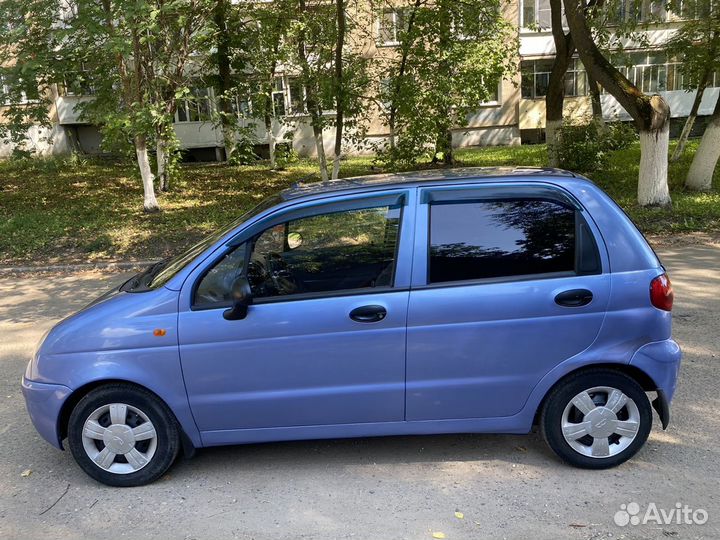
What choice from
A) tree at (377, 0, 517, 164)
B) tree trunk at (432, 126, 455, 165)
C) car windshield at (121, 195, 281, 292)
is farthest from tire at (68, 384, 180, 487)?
tree trunk at (432, 126, 455, 165)

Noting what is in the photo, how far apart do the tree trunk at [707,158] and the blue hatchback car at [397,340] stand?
10783mm

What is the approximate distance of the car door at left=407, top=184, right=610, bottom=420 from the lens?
11.4ft

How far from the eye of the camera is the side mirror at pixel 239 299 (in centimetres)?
340

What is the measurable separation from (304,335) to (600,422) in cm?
181

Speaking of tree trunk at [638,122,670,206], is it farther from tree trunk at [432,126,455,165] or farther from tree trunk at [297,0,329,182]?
tree trunk at [297,0,329,182]

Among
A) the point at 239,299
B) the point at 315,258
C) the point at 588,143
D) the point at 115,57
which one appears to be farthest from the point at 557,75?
the point at 239,299

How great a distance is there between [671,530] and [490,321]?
137 cm

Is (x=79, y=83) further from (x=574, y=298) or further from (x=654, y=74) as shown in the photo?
(x=654, y=74)

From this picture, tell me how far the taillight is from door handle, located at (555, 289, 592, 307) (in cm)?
38

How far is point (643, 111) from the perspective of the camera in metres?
11.1

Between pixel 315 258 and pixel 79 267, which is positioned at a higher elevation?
pixel 315 258

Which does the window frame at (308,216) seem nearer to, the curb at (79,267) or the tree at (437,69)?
the curb at (79,267)

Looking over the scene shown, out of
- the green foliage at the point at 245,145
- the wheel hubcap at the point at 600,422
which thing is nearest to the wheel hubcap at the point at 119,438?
the wheel hubcap at the point at 600,422

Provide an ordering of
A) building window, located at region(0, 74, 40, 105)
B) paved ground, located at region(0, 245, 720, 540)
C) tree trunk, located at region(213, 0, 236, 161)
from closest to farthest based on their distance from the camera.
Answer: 1. paved ground, located at region(0, 245, 720, 540)
2. building window, located at region(0, 74, 40, 105)
3. tree trunk, located at region(213, 0, 236, 161)
